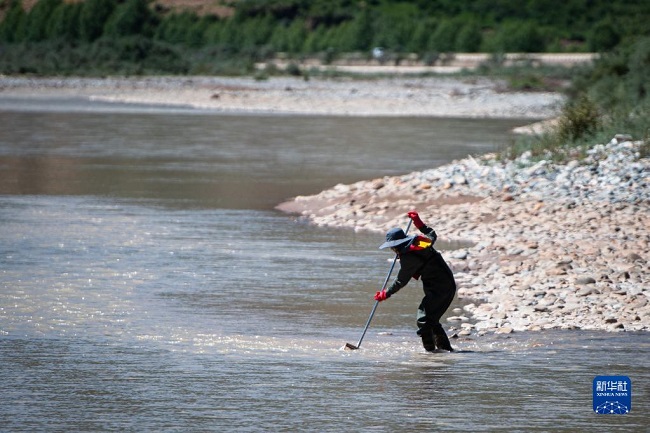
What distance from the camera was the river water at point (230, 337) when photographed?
9430 millimetres

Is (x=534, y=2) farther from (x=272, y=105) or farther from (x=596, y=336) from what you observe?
(x=596, y=336)

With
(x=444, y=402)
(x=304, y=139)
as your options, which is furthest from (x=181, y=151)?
(x=444, y=402)

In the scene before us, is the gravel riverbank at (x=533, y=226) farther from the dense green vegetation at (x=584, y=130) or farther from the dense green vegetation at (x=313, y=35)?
the dense green vegetation at (x=313, y=35)

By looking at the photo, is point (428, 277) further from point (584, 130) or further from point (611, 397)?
point (584, 130)

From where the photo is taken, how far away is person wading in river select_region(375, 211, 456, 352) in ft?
36.5

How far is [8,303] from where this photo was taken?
538 inches

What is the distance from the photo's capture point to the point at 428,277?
11.3 m

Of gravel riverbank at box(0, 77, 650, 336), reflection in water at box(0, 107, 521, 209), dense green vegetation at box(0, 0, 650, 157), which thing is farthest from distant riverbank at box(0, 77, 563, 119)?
gravel riverbank at box(0, 77, 650, 336)

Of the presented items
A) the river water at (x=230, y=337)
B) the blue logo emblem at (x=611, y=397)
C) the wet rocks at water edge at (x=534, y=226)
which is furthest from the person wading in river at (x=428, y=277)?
the blue logo emblem at (x=611, y=397)

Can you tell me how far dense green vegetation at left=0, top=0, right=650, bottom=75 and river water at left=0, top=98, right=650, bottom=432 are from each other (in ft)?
197

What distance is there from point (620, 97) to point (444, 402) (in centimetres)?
2429

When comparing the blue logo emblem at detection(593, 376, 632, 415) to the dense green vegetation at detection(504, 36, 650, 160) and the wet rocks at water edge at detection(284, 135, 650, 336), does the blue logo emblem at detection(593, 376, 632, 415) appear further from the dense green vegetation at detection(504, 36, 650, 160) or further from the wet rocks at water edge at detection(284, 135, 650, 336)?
the dense green vegetation at detection(504, 36, 650, 160)

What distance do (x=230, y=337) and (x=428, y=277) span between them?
6.65 feet

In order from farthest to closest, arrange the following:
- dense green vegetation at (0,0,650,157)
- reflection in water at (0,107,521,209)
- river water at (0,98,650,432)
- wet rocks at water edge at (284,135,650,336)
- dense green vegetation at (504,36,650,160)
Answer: dense green vegetation at (0,0,650,157)
reflection in water at (0,107,521,209)
dense green vegetation at (504,36,650,160)
wet rocks at water edge at (284,135,650,336)
river water at (0,98,650,432)
